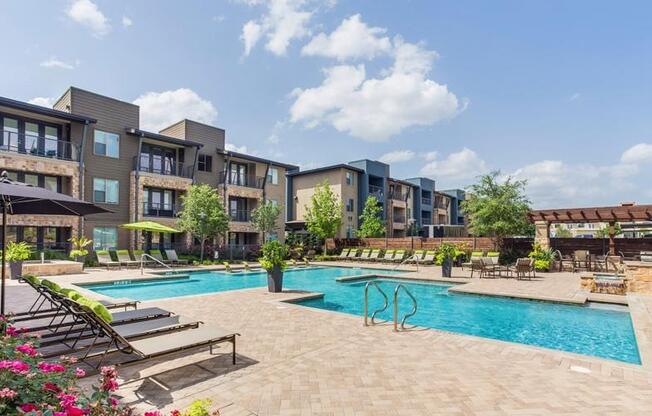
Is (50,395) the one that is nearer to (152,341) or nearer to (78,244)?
(152,341)

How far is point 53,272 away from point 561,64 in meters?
23.1

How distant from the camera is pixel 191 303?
9852 mm

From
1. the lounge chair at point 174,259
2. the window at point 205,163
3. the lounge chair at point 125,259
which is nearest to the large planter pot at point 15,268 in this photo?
the lounge chair at point 125,259

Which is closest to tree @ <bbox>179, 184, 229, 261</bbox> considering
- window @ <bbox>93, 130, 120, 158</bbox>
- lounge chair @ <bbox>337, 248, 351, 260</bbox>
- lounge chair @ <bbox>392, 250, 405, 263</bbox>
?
window @ <bbox>93, 130, 120, 158</bbox>

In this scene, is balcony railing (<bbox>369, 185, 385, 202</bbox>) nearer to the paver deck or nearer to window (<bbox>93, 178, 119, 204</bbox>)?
window (<bbox>93, 178, 119, 204</bbox>)

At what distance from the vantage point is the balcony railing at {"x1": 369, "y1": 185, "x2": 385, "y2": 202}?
40969mm

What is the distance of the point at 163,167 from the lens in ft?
86.2

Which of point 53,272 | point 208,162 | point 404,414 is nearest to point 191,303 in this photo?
point 404,414

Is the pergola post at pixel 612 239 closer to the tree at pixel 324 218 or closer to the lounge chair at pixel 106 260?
the tree at pixel 324 218

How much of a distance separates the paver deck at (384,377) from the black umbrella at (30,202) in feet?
10.0

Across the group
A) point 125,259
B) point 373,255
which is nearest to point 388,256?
point 373,255

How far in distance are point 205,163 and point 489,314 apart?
964 inches

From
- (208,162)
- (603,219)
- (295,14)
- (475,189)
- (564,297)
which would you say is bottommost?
(564,297)

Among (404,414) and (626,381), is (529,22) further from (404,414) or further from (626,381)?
(404,414)
